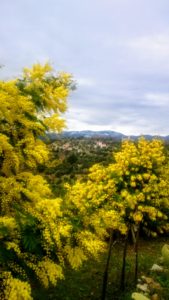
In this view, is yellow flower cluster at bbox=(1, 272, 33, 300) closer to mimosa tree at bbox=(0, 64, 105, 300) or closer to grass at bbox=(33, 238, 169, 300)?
mimosa tree at bbox=(0, 64, 105, 300)

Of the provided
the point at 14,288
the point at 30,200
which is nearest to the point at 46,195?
the point at 30,200

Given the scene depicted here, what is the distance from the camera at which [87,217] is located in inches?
366

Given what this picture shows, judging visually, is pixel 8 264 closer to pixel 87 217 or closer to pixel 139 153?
pixel 87 217

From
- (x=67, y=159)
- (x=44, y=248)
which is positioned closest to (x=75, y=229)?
(x=44, y=248)

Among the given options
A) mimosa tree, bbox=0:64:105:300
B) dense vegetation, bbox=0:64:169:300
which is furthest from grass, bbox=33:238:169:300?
mimosa tree, bbox=0:64:105:300

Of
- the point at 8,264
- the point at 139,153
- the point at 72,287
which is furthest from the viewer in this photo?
the point at 72,287

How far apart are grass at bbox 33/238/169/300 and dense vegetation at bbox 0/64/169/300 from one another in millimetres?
205

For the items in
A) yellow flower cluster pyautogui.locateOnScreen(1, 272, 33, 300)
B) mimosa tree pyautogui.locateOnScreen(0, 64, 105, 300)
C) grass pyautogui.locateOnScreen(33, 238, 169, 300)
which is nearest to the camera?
yellow flower cluster pyautogui.locateOnScreen(1, 272, 33, 300)

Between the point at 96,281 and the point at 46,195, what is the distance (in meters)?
8.30

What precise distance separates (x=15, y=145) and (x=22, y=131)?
23.0 inches

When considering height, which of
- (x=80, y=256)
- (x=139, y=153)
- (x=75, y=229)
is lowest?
(x=80, y=256)

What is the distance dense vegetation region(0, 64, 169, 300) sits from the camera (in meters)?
7.82

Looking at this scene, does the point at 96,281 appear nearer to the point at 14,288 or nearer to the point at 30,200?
the point at 30,200

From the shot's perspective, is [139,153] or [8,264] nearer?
[8,264]
